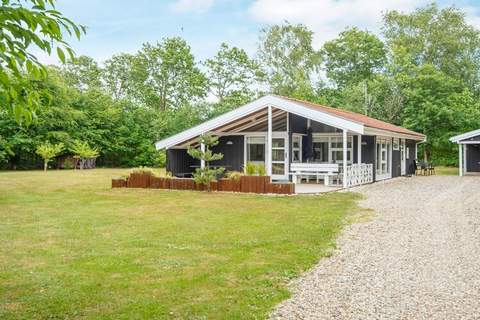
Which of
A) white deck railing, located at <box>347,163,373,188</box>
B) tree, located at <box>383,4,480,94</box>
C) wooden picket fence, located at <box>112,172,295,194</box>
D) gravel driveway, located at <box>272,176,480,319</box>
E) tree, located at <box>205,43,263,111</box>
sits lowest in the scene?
gravel driveway, located at <box>272,176,480,319</box>

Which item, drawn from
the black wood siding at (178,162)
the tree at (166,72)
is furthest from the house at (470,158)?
the tree at (166,72)

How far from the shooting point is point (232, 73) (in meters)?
38.0

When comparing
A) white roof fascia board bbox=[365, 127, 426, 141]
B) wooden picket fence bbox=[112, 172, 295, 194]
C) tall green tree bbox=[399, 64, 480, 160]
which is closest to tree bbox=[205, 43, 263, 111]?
tall green tree bbox=[399, 64, 480, 160]

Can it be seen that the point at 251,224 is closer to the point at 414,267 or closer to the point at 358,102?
the point at 414,267

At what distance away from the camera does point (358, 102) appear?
33.1 meters

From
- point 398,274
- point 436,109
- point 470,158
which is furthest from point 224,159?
point 436,109

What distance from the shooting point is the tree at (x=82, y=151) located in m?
27.1

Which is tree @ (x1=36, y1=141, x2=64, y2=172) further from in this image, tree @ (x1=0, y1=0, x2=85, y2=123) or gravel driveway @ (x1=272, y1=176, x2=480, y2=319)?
tree @ (x1=0, y1=0, x2=85, y2=123)

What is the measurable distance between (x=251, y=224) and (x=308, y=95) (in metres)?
28.5

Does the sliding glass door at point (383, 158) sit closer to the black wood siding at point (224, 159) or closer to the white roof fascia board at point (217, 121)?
the black wood siding at point (224, 159)

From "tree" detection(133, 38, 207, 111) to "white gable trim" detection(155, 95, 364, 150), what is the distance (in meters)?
22.8

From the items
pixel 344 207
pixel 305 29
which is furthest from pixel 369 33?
pixel 344 207

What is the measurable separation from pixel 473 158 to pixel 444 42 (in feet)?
55.9

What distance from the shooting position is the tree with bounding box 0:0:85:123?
2.45 metres
